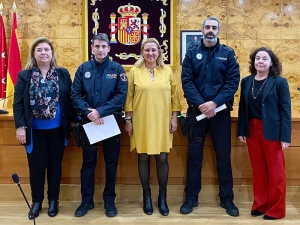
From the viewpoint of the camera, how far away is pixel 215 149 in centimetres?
296

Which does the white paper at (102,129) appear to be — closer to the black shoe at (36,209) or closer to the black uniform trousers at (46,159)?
the black uniform trousers at (46,159)

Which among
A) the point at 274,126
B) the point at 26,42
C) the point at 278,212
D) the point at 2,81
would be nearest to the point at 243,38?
the point at 274,126

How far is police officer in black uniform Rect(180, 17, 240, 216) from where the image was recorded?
9.18 ft

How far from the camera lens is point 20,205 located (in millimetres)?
3223

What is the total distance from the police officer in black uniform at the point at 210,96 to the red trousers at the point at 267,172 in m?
0.20

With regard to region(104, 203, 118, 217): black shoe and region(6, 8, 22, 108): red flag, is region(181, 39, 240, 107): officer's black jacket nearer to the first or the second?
region(104, 203, 118, 217): black shoe

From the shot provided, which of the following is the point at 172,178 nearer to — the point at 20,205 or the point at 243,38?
the point at 20,205

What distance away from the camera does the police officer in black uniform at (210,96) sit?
A: 9.18 feet

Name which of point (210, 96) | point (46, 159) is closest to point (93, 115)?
point (46, 159)

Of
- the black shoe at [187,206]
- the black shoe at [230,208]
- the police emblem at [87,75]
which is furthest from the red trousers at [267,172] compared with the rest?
the police emblem at [87,75]

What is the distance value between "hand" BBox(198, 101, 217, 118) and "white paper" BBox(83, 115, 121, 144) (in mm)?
692

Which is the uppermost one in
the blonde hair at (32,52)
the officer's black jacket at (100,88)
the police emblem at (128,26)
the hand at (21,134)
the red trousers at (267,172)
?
the police emblem at (128,26)

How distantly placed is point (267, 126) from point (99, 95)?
4.34 ft

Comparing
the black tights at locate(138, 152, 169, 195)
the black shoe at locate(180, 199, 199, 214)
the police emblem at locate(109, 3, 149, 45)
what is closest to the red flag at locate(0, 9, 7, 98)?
the police emblem at locate(109, 3, 149, 45)
